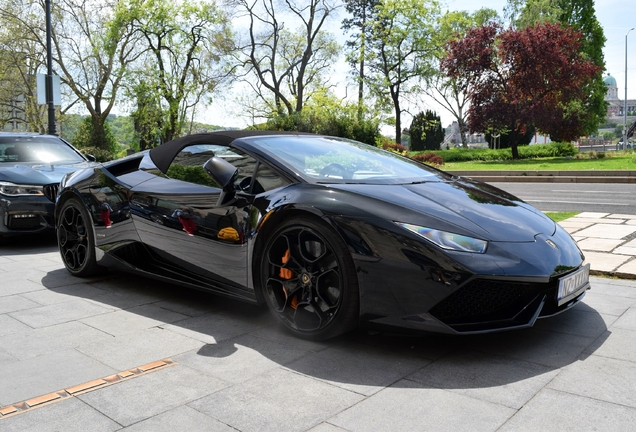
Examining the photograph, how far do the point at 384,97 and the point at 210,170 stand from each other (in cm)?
3787

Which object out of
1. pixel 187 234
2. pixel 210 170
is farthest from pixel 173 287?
pixel 210 170

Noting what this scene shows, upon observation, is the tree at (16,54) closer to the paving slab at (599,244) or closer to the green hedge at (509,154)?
the green hedge at (509,154)

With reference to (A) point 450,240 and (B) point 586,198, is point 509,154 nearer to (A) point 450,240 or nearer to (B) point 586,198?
(B) point 586,198

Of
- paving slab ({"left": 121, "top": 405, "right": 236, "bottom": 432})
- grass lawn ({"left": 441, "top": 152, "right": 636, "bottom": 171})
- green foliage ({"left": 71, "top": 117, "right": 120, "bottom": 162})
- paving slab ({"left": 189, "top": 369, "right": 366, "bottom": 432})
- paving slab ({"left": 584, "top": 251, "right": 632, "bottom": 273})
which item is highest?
green foliage ({"left": 71, "top": 117, "right": 120, "bottom": 162})

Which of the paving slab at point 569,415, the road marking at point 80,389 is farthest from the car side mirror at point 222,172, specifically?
the paving slab at point 569,415

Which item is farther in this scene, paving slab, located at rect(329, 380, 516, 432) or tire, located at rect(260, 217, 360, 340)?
tire, located at rect(260, 217, 360, 340)

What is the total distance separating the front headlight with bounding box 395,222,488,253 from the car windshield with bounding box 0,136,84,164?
20.0 ft

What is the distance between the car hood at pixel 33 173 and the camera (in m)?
6.64

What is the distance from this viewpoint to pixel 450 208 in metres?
3.11

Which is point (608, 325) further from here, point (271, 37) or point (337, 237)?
point (271, 37)

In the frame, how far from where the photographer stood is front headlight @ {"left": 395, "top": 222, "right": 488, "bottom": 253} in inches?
108

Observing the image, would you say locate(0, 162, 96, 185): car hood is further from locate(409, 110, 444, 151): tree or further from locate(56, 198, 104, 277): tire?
locate(409, 110, 444, 151): tree

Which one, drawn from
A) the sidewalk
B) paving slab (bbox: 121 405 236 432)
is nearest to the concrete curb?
the sidewalk

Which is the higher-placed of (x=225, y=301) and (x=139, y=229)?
(x=139, y=229)
